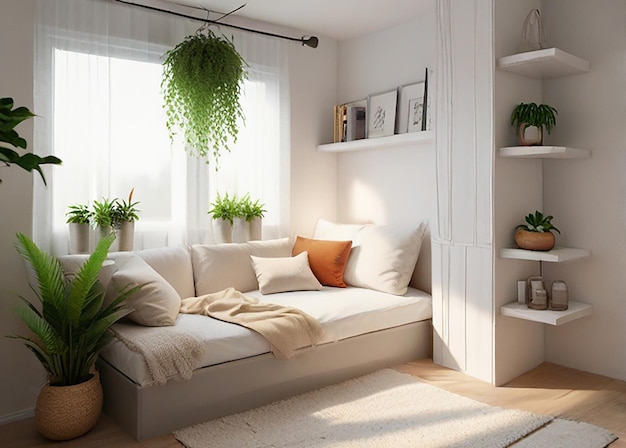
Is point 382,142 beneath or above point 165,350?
above

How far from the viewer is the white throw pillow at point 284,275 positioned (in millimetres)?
3539

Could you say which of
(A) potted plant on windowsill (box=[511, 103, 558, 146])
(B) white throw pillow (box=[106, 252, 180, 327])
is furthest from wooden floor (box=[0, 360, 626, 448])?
(A) potted plant on windowsill (box=[511, 103, 558, 146])

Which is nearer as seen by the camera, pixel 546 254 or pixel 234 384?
pixel 234 384

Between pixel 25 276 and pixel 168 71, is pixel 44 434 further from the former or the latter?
pixel 168 71

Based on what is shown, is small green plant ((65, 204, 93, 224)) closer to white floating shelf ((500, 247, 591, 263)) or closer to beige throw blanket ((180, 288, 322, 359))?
beige throw blanket ((180, 288, 322, 359))

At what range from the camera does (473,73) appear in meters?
3.00

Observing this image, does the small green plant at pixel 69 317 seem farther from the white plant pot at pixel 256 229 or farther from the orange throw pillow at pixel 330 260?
the orange throw pillow at pixel 330 260

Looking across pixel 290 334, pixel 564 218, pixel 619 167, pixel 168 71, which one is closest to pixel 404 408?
pixel 290 334

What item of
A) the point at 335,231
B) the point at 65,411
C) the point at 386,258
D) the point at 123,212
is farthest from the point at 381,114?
the point at 65,411

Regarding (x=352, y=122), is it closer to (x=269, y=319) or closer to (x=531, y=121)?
(x=531, y=121)

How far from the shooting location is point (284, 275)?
141 inches

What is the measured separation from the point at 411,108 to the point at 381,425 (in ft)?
7.43

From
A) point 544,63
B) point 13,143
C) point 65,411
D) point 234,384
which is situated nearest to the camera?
point 13,143

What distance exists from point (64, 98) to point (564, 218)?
3088 mm
